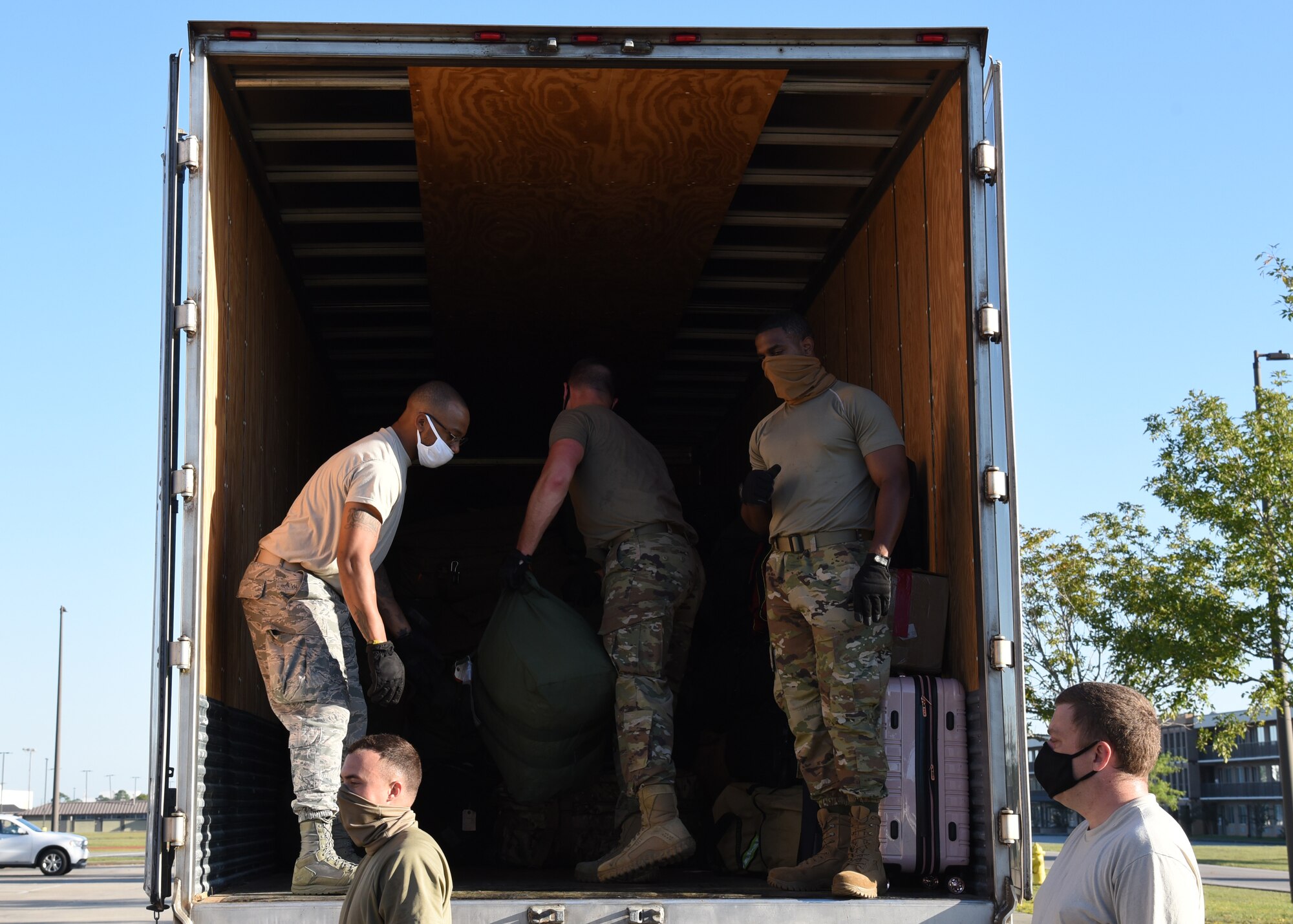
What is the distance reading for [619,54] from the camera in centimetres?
431

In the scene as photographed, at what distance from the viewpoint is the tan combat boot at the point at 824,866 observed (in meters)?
4.28

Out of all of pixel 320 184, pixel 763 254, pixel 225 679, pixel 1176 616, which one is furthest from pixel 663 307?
pixel 1176 616

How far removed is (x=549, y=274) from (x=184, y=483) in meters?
2.99

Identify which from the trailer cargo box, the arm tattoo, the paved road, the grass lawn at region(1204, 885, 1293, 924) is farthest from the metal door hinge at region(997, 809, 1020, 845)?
the paved road

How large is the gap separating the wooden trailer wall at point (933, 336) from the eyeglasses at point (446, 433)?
1669mm

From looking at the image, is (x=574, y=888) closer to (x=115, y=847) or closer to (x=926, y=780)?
(x=926, y=780)

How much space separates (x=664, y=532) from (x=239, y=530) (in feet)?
5.00

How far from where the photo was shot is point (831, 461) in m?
4.69

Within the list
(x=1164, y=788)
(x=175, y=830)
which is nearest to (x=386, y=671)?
(x=175, y=830)

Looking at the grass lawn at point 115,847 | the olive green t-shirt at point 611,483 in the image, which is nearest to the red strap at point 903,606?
the olive green t-shirt at point 611,483

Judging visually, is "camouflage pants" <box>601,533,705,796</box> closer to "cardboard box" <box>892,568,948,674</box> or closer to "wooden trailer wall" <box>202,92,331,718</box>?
"cardboard box" <box>892,568,948,674</box>

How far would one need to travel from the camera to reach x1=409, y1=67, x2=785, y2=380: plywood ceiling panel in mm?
4793

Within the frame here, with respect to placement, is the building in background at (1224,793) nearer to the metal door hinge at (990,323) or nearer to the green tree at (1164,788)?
the green tree at (1164,788)

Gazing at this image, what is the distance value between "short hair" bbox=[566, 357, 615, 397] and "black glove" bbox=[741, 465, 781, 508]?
94cm
